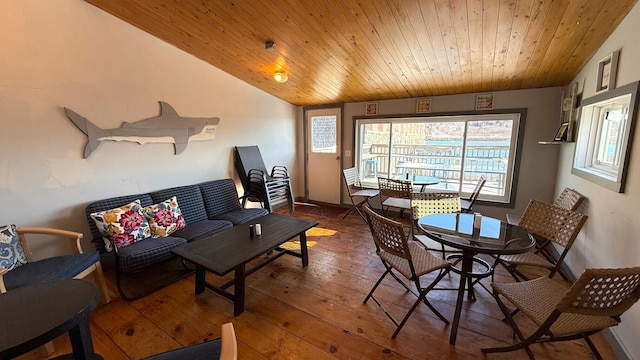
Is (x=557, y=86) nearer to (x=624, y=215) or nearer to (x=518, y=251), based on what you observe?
(x=624, y=215)

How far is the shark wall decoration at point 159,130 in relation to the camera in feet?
8.38

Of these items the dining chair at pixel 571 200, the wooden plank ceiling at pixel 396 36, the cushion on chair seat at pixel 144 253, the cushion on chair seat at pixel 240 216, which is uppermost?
the wooden plank ceiling at pixel 396 36

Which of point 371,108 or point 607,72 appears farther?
point 371,108

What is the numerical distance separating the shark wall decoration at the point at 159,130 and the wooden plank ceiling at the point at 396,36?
830 millimetres

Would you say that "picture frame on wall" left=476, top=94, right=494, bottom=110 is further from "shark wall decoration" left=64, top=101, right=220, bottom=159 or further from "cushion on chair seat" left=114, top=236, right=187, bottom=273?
"cushion on chair seat" left=114, top=236, right=187, bottom=273

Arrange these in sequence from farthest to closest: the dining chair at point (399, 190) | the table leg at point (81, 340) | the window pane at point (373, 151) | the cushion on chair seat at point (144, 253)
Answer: the window pane at point (373, 151), the dining chair at point (399, 190), the cushion on chair seat at point (144, 253), the table leg at point (81, 340)

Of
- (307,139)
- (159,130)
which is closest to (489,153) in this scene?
(307,139)

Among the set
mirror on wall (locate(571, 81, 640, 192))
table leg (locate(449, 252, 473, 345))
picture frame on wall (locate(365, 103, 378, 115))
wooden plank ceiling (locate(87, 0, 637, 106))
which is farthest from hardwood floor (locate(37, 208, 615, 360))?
picture frame on wall (locate(365, 103, 378, 115))

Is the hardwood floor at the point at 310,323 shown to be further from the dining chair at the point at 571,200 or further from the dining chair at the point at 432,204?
the dining chair at the point at 571,200

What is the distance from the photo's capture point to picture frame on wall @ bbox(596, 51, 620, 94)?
1996mm

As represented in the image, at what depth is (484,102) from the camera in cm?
373

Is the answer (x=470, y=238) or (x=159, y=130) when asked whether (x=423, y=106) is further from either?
(x=159, y=130)

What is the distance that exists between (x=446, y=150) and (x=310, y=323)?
11.2ft

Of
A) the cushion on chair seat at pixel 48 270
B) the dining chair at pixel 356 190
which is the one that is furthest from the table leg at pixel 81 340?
the dining chair at pixel 356 190
